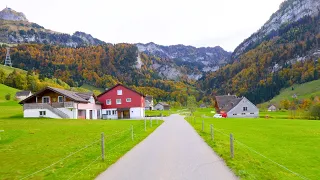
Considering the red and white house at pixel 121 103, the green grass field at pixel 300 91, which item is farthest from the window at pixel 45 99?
the green grass field at pixel 300 91

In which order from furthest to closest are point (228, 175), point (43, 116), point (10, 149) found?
point (43, 116), point (10, 149), point (228, 175)

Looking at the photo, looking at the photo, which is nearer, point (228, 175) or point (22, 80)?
point (228, 175)

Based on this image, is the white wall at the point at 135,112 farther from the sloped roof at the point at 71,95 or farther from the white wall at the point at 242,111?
the white wall at the point at 242,111

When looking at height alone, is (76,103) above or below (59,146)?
above

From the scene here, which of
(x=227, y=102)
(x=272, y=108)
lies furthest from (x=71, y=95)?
(x=272, y=108)

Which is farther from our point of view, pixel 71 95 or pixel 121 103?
pixel 121 103

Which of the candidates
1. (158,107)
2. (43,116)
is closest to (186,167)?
(43,116)

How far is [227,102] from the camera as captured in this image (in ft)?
350

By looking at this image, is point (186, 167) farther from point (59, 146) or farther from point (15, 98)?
point (15, 98)

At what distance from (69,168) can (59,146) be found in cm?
772

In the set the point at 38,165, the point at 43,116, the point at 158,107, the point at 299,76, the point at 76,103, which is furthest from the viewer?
the point at 299,76

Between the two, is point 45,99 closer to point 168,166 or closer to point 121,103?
point 121,103

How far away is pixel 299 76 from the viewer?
197250 mm

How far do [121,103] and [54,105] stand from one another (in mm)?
22905
